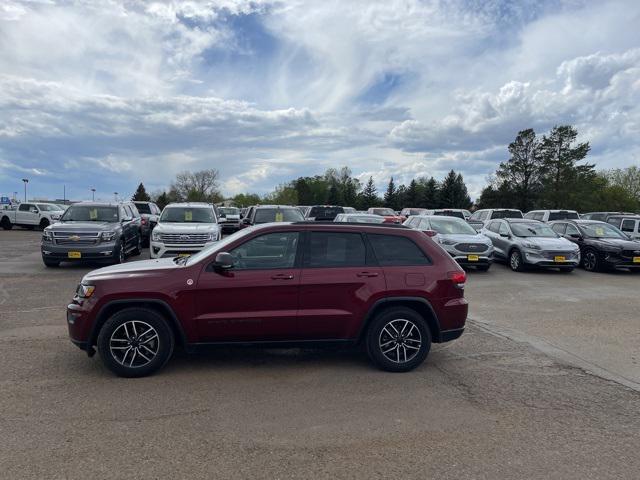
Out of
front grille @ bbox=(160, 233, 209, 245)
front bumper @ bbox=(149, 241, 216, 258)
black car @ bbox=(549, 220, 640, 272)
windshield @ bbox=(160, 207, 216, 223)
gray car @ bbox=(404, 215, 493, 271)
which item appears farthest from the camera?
black car @ bbox=(549, 220, 640, 272)

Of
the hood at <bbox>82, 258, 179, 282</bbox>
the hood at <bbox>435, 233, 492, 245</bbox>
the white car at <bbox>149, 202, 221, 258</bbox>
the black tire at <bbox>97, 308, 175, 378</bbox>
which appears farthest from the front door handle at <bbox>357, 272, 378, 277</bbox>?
the hood at <bbox>435, 233, 492, 245</bbox>

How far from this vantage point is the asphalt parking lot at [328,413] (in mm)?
3490

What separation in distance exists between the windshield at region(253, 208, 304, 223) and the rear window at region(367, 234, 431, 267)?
1067 cm

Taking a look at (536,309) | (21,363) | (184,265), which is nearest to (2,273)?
(21,363)

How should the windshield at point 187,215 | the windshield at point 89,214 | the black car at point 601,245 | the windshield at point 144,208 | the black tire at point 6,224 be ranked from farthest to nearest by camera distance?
the black tire at point 6,224, the windshield at point 144,208, the black car at point 601,245, the windshield at point 187,215, the windshield at point 89,214

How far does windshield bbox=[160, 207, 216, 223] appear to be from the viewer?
47.4 ft

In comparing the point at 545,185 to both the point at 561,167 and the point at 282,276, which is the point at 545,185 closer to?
the point at 561,167

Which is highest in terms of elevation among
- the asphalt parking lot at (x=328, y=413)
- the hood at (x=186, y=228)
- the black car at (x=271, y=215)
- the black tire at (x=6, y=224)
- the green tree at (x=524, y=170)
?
the green tree at (x=524, y=170)

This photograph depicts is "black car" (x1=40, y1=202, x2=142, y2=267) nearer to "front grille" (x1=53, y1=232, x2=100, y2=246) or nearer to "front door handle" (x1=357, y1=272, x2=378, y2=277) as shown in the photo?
"front grille" (x1=53, y1=232, x2=100, y2=246)

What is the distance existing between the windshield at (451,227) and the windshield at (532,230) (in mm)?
1556

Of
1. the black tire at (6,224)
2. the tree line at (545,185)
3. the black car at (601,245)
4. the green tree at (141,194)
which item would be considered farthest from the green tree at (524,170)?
the green tree at (141,194)

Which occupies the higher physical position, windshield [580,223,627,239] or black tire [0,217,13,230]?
windshield [580,223,627,239]

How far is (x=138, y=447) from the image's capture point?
12.1ft

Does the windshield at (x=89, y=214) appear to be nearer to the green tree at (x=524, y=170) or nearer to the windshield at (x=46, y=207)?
the windshield at (x=46, y=207)
